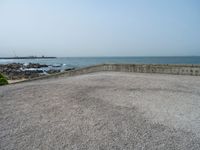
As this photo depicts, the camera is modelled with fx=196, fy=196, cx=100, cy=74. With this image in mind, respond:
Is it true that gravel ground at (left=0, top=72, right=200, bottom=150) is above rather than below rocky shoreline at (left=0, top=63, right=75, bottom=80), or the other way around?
above

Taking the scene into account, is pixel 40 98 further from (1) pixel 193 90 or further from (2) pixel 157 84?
(1) pixel 193 90

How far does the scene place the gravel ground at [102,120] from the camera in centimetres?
330

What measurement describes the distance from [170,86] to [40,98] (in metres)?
4.90

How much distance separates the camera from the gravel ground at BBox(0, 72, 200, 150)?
3.30 m

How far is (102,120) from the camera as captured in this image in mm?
4238

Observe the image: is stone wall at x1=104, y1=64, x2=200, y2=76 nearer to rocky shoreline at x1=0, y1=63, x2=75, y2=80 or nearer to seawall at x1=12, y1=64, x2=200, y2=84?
seawall at x1=12, y1=64, x2=200, y2=84

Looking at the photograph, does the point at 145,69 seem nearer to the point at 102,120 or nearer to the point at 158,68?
the point at 158,68

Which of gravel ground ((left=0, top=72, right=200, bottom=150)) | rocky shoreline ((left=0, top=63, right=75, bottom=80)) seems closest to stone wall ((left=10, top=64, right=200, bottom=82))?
gravel ground ((left=0, top=72, right=200, bottom=150))

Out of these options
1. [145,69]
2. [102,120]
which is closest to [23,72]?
[145,69]

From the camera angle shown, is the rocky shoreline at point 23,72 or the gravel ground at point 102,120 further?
the rocky shoreline at point 23,72

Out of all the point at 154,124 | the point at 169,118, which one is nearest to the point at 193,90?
the point at 169,118

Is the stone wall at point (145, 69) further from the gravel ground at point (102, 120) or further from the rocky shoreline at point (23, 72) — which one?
the rocky shoreline at point (23, 72)

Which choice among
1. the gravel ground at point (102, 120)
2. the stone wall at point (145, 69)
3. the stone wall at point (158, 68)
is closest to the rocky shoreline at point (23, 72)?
the stone wall at point (145, 69)

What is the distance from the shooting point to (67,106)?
5254 mm
